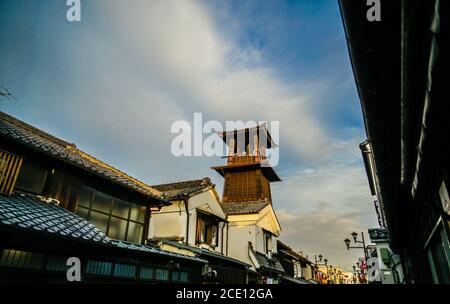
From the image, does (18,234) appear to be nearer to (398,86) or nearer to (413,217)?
(398,86)

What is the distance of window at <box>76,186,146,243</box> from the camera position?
1257cm

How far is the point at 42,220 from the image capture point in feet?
27.4

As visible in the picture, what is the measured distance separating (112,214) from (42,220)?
5.51 m

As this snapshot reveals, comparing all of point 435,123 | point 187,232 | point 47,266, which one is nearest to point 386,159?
point 435,123

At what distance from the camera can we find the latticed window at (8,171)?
9359 mm

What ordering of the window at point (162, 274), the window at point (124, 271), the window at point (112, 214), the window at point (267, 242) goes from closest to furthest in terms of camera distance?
1. the window at point (124, 271)
2. the window at point (162, 274)
3. the window at point (112, 214)
4. the window at point (267, 242)

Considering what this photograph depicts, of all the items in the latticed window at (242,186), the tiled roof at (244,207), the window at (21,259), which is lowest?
the window at (21,259)

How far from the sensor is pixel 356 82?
2920mm

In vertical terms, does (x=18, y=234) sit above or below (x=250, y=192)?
below

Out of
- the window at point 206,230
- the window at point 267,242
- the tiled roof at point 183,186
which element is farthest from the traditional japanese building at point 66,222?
the window at point 267,242

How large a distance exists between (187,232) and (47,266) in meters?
11.4

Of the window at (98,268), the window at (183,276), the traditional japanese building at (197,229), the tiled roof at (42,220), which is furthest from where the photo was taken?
the traditional japanese building at (197,229)

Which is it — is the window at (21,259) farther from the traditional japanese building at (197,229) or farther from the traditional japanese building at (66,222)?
the traditional japanese building at (197,229)
